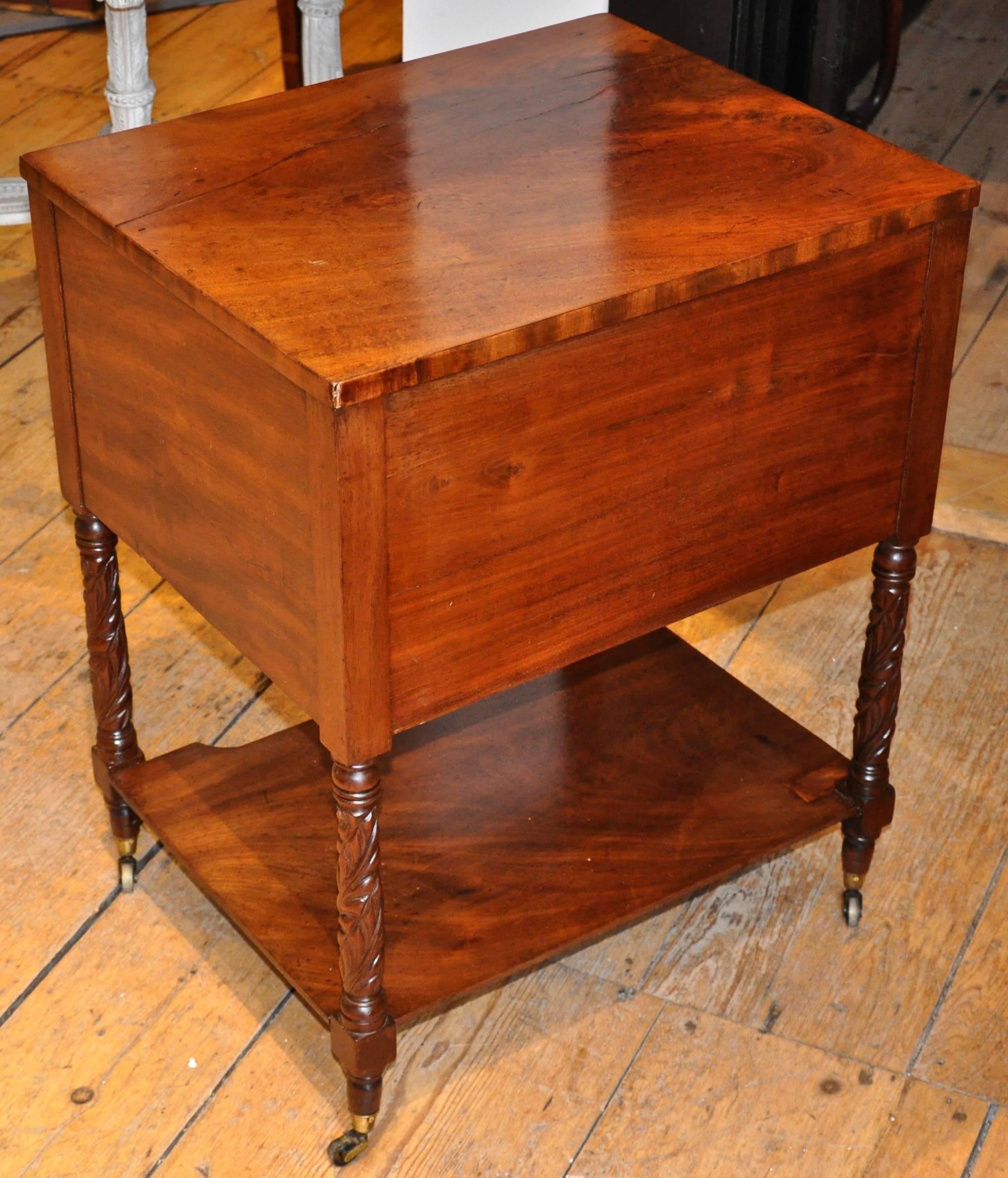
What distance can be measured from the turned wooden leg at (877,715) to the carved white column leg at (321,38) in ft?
4.43

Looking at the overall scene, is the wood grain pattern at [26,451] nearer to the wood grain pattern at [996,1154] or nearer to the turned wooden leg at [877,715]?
the turned wooden leg at [877,715]

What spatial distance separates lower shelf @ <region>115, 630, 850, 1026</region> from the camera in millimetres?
1508

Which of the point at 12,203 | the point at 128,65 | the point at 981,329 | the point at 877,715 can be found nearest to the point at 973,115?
the point at 981,329

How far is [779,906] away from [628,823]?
215 mm

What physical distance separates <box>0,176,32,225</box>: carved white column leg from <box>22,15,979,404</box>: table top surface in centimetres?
156

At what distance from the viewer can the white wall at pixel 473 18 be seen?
220 centimetres

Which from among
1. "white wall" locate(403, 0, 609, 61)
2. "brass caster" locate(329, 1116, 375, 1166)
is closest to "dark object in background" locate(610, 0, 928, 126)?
"white wall" locate(403, 0, 609, 61)

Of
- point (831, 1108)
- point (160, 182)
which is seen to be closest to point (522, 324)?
point (160, 182)

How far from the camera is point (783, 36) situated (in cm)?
202

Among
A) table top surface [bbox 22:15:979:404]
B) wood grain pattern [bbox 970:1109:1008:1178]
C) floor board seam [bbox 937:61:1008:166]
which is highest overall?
table top surface [bbox 22:15:979:404]

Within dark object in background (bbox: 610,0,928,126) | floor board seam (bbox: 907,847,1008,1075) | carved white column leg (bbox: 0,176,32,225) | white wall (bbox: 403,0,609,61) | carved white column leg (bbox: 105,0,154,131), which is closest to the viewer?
floor board seam (bbox: 907,847,1008,1075)

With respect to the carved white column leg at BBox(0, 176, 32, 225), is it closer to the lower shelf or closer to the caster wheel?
the lower shelf

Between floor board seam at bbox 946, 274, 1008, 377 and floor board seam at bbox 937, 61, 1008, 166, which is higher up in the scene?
floor board seam at bbox 937, 61, 1008, 166

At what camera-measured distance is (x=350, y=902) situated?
1.35 m
